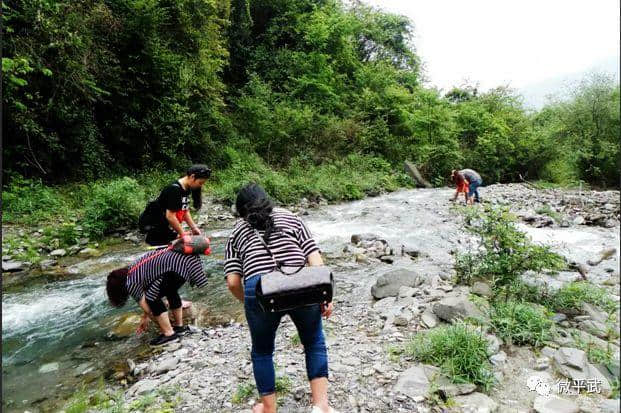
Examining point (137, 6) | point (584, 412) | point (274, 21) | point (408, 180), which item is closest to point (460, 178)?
point (408, 180)

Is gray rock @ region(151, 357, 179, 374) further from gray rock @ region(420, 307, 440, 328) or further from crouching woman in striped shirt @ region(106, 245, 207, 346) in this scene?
gray rock @ region(420, 307, 440, 328)

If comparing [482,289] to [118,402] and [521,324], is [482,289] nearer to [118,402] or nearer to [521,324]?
[521,324]

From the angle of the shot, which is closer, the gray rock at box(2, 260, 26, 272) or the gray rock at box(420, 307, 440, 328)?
the gray rock at box(420, 307, 440, 328)

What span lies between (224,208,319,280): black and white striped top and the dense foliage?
1990 mm

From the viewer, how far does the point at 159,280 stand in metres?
4.44

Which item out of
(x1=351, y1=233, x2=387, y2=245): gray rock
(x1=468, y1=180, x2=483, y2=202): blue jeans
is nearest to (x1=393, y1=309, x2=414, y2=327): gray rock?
(x1=351, y1=233, x2=387, y2=245): gray rock

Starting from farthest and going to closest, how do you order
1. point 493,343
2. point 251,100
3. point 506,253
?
point 251,100 < point 506,253 < point 493,343

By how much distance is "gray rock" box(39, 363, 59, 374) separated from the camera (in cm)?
423

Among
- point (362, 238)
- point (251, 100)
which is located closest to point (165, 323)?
point (362, 238)

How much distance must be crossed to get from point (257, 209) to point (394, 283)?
11.8 ft

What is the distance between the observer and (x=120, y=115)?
45.4 feet

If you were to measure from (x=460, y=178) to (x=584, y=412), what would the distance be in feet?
40.5

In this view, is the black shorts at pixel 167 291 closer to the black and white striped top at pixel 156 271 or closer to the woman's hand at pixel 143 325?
the black and white striped top at pixel 156 271

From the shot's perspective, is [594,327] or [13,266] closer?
[594,327]
